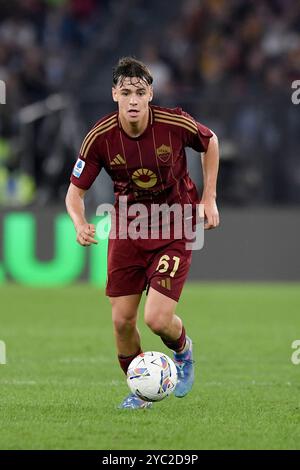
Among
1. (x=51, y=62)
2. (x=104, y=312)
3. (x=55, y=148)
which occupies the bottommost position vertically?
(x=104, y=312)

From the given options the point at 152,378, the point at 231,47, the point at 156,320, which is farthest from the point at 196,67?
the point at 152,378

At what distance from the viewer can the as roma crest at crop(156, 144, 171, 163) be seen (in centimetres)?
710

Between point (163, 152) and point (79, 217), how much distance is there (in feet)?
2.14

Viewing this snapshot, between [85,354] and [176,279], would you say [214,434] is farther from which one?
[85,354]

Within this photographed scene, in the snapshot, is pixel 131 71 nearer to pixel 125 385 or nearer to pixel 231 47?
pixel 125 385

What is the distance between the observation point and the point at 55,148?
16375mm

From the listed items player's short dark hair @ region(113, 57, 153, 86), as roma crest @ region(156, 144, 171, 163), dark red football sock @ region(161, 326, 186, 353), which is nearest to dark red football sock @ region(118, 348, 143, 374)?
A: dark red football sock @ region(161, 326, 186, 353)

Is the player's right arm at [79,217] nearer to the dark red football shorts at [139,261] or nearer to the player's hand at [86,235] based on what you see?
the player's hand at [86,235]

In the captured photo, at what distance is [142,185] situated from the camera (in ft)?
23.5

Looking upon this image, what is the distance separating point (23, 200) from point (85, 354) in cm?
707

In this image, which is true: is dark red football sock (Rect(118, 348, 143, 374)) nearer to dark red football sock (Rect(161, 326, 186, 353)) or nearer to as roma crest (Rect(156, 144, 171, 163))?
dark red football sock (Rect(161, 326, 186, 353))

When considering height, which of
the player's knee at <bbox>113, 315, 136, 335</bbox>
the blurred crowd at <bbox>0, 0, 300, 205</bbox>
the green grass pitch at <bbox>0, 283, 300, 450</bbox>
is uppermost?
the blurred crowd at <bbox>0, 0, 300, 205</bbox>
